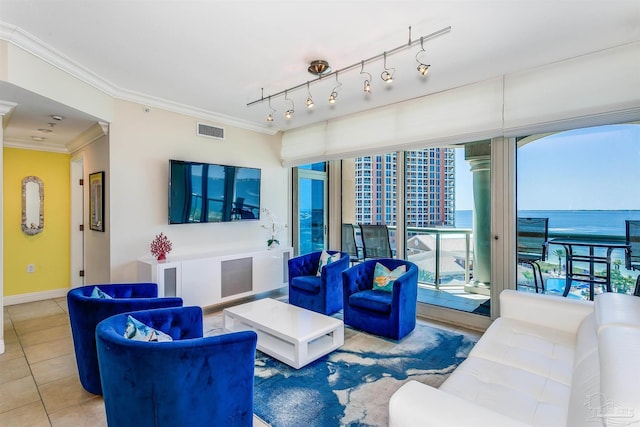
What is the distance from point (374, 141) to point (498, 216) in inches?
72.2

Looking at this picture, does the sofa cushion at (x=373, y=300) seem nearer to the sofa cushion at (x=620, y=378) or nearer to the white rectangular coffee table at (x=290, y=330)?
the white rectangular coffee table at (x=290, y=330)

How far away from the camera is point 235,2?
2098 millimetres

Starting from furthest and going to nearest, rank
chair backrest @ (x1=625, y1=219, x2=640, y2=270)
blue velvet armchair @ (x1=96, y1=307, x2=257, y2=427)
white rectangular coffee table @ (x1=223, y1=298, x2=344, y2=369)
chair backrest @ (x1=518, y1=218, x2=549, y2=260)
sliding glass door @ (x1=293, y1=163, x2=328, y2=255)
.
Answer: sliding glass door @ (x1=293, y1=163, x2=328, y2=255) → chair backrest @ (x1=518, y1=218, x2=549, y2=260) → chair backrest @ (x1=625, y1=219, x2=640, y2=270) → white rectangular coffee table @ (x1=223, y1=298, x2=344, y2=369) → blue velvet armchair @ (x1=96, y1=307, x2=257, y2=427)

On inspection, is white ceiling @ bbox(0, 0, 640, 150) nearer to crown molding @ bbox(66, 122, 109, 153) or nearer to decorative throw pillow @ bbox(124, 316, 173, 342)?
crown molding @ bbox(66, 122, 109, 153)

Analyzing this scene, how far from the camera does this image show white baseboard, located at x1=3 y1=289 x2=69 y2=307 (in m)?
4.61

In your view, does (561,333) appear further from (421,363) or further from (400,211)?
(400,211)

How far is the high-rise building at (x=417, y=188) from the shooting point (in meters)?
4.05

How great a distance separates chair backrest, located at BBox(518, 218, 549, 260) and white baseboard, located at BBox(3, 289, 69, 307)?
672cm

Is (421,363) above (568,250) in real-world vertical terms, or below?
below

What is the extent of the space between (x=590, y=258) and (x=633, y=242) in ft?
1.17

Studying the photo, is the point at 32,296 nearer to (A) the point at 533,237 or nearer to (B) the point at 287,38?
(B) the point at 287,38

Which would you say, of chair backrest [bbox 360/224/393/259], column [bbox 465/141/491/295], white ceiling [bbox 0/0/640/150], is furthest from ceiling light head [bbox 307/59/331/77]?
chair backrest [bbox 360/224/393/259]

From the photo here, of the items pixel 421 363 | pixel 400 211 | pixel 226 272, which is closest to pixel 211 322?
pixel 226 272

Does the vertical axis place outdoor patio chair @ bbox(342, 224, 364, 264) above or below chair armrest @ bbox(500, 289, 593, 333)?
above
